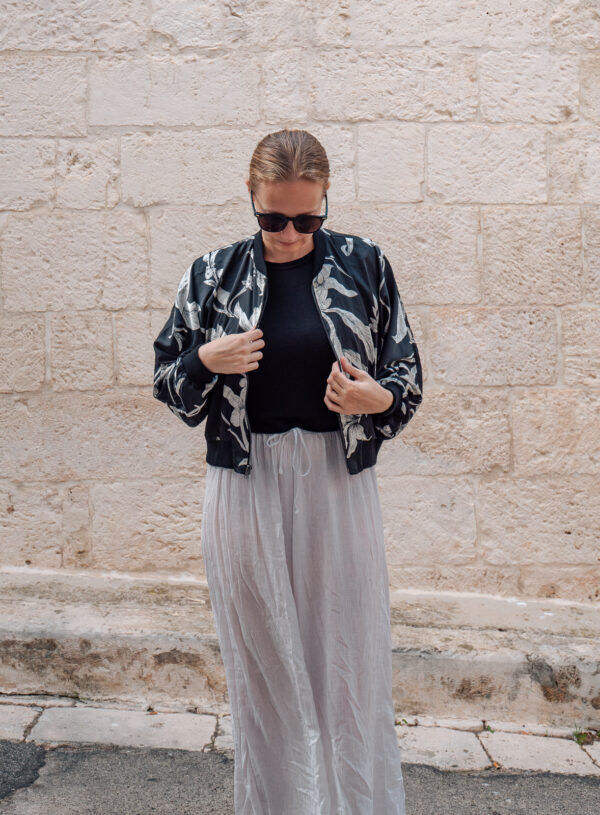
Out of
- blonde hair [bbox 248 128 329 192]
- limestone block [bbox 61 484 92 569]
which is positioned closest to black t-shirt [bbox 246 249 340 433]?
blonde hair [bbox 248 128 329 192]

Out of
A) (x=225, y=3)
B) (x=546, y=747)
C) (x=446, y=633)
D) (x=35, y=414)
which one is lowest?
(x=546, y=747)

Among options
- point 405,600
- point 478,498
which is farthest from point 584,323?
point 405,600

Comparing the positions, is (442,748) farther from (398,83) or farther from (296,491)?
(398,83)

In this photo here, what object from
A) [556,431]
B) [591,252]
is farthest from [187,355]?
[591,252]

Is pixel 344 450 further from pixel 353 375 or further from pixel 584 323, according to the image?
pixel 584 323

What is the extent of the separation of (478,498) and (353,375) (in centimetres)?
207

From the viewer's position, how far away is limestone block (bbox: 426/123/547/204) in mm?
3885

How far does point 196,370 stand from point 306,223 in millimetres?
441

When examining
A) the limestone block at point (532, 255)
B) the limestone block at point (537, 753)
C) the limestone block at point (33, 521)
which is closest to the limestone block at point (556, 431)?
the limestone block at point (532, 255)

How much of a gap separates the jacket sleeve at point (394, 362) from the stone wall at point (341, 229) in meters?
Answer: 1.70

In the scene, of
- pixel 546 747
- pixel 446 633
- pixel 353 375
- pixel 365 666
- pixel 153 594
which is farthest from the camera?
pixel 153 594

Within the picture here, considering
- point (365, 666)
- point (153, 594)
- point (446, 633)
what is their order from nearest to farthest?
point (365, 666), point (446, 633), point (153, 594)

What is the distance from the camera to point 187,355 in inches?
85.3

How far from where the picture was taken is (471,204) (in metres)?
3.91
